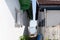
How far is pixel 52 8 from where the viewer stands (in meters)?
1.99

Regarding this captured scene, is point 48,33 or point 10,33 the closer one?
point 10,33

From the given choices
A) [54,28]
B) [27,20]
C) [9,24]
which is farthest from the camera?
[27,20]

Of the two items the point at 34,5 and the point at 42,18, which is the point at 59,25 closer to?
the point at 42,18

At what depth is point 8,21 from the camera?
5.31 ft

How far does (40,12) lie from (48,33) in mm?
294

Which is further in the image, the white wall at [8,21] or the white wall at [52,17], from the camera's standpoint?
the white wall at [52,17]

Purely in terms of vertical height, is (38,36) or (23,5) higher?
(23,5)

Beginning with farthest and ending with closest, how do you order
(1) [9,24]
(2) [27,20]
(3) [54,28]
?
(2) [27,20] → (3) [54,28] → (1) [9,24]

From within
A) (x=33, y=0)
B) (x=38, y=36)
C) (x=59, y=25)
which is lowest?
(x=38, y=36)

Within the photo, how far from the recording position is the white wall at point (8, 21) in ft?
4.80

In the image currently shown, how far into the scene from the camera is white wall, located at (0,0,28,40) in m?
1.46

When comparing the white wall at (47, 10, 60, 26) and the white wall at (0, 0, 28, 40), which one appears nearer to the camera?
the white wall at (0, 0, 28, 40)

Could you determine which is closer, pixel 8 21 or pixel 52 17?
pixel 8 21

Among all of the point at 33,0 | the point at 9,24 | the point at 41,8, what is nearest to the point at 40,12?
the point at 41,8
